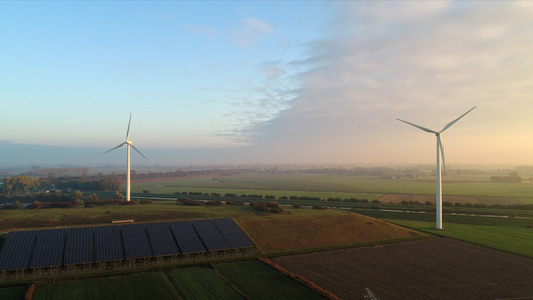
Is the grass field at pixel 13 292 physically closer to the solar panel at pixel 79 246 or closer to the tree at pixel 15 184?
the solar panel at pixel 79 246

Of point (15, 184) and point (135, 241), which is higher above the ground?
point (15, 184)

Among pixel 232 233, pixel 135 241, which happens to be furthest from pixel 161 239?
pixel 232 233

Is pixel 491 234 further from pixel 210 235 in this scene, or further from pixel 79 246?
pixel 79 246

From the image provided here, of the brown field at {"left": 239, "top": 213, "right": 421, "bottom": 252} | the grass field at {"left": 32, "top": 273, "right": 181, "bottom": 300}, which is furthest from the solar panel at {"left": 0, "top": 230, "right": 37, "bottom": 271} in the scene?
the brown field at {"left": 239, "top": 213, "right": 421, "bottom": 252}

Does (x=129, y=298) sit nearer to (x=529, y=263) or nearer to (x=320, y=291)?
(x=320, y=291)

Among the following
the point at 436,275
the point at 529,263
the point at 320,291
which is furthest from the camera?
the point at 529,263

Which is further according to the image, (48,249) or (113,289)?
(48,249)

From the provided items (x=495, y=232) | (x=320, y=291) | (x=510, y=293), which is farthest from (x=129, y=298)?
(x=495, y=232)
